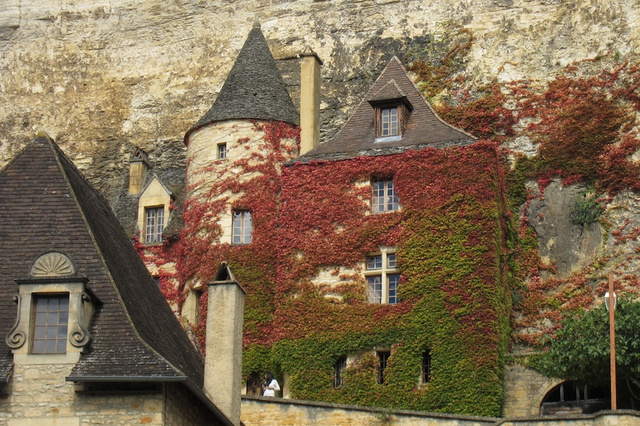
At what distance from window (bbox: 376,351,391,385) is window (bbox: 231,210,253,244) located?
6.16 meters

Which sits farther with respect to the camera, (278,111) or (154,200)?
(154,200)

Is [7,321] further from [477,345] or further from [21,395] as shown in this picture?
[477,345]

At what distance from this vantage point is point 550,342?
33.9 m

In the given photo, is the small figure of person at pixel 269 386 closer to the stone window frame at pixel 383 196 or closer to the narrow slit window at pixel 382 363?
the narrow slit window at pixel 382 363

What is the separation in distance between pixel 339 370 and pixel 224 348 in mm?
12468

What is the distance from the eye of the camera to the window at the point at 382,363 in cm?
3375

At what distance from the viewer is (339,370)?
113 ft

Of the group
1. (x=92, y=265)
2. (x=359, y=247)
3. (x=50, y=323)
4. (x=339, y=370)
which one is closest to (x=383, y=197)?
(x=359, y=247)

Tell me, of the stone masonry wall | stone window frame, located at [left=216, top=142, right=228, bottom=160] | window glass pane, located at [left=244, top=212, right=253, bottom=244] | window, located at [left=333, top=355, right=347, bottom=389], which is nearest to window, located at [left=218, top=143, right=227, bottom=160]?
stone window frame, located at [left=216, top=142, right=228, bottom=160]

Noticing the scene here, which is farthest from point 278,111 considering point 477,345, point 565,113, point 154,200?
point 477,345

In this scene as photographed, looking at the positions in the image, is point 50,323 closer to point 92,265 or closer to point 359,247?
point 92,265

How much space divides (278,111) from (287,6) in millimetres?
7421

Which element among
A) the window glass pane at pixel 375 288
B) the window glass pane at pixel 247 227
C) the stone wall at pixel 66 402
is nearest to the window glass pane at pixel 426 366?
the window glass pane at pixel 375 288

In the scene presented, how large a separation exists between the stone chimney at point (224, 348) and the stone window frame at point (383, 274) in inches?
491
